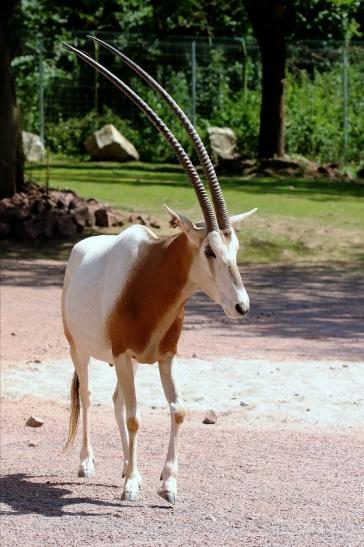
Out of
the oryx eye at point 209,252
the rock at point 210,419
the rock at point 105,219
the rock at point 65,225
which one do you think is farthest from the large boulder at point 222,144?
the oryx eye at point 209,252

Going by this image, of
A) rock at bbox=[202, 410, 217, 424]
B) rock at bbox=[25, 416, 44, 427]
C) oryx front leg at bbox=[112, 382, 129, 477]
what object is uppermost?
oryx front leg at bbox=[112, 382, 129, 477]

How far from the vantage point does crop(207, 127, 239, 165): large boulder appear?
25219 mm

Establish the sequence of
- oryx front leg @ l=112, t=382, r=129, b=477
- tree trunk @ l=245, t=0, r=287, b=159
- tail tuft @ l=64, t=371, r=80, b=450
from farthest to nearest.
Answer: tree trunk @ l=245, t=0, r=287, b=159 < tail tuft @ l=64, t=371, r=80, b=450 < oryx front leg @ l=112, t=382, r=129, b=477

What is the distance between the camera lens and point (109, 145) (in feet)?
88.1

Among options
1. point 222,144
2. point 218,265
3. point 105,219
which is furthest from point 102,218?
point 218,265

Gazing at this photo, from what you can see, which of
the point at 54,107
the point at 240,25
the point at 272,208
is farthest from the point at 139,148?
the point at 272,208

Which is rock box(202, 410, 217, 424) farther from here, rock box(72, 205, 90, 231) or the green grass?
rock box(72, 205, 90, 231)

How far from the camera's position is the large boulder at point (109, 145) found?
2675cm

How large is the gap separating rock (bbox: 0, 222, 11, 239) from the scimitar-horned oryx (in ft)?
34.0

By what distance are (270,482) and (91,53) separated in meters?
22.3

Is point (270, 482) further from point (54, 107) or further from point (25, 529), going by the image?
point (54, 107)

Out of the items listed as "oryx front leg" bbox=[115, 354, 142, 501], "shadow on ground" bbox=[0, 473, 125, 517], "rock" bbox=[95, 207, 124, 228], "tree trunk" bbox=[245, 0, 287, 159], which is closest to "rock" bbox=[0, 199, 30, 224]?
"rock" bbox=[95, 207, 124, 228]

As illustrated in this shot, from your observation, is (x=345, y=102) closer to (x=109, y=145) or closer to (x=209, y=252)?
(x=109, y=145)

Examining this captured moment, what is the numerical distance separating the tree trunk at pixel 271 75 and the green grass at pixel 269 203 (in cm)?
181
